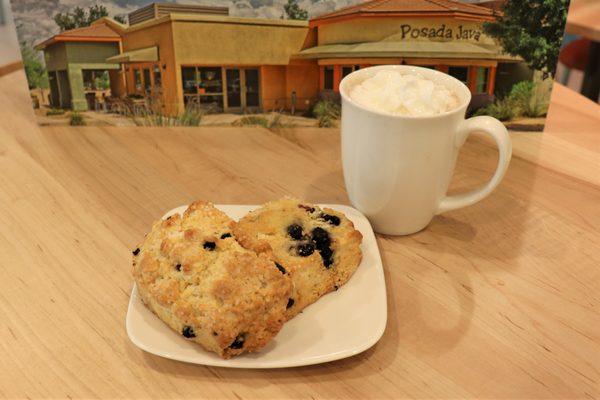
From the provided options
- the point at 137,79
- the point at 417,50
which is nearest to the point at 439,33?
the point at 417,50

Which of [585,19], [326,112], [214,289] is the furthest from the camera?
[585,19]

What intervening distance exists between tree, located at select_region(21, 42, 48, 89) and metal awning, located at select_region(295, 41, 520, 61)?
1.88 feet

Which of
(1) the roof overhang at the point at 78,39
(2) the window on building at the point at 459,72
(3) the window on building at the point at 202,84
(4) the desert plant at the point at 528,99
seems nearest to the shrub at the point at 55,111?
(1) the roof overhang at the point at 78,39

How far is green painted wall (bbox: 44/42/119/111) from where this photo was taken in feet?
3.53

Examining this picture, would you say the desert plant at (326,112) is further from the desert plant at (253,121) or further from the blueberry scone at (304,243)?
the blueberry scone at (304,243)

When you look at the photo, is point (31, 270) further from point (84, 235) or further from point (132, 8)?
point (132, 8)

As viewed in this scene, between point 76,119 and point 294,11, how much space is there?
20.4 inches

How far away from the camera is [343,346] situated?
0.56 meters

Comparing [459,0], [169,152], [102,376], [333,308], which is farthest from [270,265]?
[459,0]

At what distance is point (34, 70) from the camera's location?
111 centimetres

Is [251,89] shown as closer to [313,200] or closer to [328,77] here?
[328,77]

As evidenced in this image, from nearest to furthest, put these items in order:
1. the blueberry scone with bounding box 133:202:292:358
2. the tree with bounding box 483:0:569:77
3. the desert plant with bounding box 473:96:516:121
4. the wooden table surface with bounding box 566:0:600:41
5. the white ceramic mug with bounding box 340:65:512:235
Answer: the blueberry scone with bounding box 133:202:292:358
the white ceramic mug with bounding box 340:65:512:235
the tree with bounding box 483:0:569:77
the desert plant with bounding box 473:96:516:121
the wooden table surface with bounding box 566:0:600:41

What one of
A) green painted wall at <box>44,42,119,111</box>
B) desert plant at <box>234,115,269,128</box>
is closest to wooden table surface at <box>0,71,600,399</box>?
desert plant at <box>234,115,269,128</box>

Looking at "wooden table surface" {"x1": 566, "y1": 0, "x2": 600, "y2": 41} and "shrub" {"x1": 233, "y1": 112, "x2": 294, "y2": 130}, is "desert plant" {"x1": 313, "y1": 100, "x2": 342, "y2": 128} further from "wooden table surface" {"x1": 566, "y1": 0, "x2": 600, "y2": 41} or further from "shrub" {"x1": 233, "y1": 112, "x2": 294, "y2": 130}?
"wooden table surface" {"x1": 566, "y1": 0, "x2": 600, "y2": 41}
